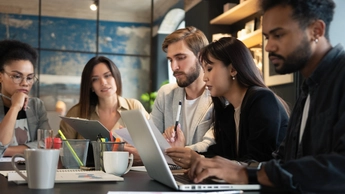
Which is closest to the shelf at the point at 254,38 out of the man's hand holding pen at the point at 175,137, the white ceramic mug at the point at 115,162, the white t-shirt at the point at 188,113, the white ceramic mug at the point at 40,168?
the white t-shirt at the point at 188,113

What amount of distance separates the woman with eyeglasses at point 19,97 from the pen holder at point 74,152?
0.87 meters

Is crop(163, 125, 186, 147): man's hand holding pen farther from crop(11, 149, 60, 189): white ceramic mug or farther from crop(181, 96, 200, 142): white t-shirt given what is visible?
crop(11, 149, 60, 189): white ceramic mug

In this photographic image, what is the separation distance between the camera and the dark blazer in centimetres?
170

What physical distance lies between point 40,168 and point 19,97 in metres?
1.59

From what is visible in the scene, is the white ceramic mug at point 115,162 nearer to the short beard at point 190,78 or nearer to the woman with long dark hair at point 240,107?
the woman with long dark hair at point 240,107

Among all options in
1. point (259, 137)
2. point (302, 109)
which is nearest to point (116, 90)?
point (259, 137)

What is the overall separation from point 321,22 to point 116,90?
1858 mm

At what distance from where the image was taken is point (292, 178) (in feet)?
3.42

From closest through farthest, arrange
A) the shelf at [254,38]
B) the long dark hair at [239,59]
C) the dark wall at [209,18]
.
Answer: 1. the long dark hair at [239,59]
2. the shelf at [254,38]
3. the dark wall at [209,18]

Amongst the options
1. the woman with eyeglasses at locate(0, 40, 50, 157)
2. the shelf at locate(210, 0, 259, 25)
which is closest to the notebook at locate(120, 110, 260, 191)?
the woman with eyeglasses at locate(0, 40, 50, 157)

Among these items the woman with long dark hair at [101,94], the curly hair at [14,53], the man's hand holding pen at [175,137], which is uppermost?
the curly hair at [14,53]

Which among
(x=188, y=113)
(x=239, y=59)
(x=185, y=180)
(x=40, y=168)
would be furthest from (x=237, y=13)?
(x=40, y=168)

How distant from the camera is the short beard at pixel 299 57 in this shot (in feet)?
4.10

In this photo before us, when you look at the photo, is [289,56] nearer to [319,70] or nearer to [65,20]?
[319,70]
